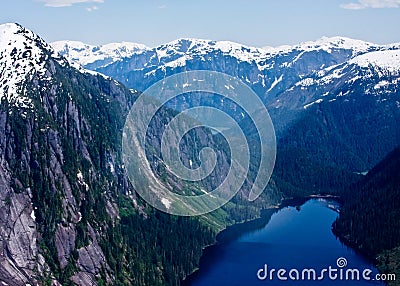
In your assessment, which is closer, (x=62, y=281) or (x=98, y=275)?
(x=62, y=281)

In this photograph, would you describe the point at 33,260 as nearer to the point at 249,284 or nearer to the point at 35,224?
the point at 35,224

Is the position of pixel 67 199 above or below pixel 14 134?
below

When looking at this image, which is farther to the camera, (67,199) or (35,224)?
(67,199)

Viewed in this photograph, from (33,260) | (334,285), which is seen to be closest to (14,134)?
(33,260)

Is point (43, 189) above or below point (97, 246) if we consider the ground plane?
above

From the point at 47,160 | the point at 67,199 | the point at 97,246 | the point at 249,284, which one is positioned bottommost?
the point at 249,284

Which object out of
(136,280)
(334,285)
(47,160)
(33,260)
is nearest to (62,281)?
(33,260)

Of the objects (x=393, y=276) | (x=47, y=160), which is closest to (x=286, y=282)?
(x=393, y=276)

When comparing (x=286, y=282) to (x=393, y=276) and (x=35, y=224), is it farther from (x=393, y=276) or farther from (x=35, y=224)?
(x=35, y=224)

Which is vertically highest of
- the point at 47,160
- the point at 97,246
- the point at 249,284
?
the point at 47,160
